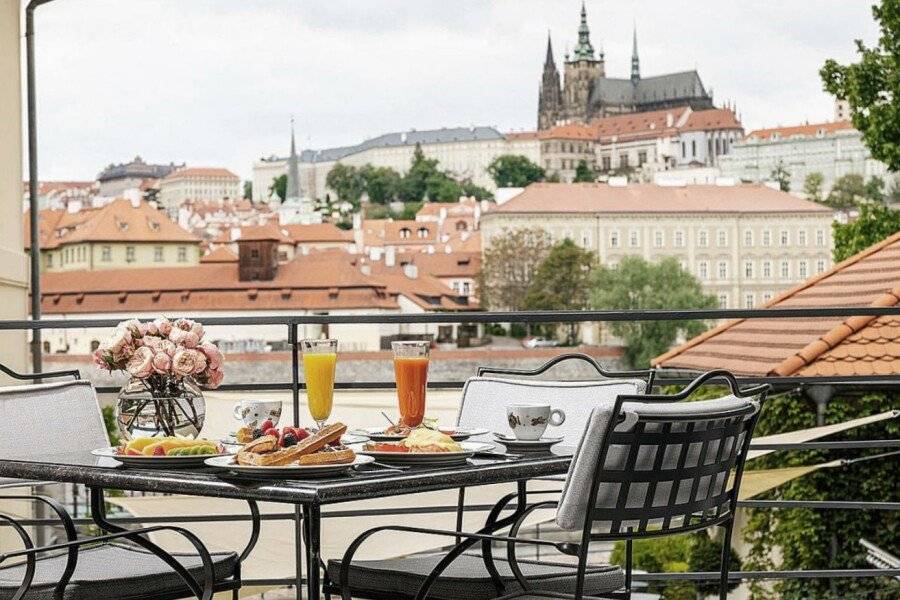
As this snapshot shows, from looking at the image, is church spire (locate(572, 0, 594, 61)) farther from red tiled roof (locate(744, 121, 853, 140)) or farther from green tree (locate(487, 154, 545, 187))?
red tiled roof (locate(744, 121, 853, 140))

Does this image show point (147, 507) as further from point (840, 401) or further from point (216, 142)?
point (216, 142)

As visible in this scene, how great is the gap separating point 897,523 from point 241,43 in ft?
229

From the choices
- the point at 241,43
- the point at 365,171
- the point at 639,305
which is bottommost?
the point at 639,305

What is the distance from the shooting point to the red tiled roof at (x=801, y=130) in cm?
8706

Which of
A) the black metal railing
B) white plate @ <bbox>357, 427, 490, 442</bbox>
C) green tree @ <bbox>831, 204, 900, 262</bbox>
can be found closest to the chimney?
green tree @ <bbox>831, 204, 900, 262</bbox>

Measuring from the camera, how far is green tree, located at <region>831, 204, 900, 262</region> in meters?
18.2

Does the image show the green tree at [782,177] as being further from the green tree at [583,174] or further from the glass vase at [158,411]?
the glass vase at [158,411]

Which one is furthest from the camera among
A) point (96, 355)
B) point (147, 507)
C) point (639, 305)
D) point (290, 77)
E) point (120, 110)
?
point (290, 77)

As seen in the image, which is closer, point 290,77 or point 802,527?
point 802,527

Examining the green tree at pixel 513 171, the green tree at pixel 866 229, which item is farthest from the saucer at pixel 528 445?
the green tree at pixel 513 171

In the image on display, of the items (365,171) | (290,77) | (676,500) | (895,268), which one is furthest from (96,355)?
(365,171)

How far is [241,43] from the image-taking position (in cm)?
7656

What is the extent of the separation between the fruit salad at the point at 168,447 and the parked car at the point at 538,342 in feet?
185

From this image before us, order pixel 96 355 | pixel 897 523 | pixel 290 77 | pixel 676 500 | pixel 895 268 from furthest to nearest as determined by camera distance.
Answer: pixel 290 77 < pixel 895 268 < pixel 897 523 < pixel 96 355 < pixel 676 500
